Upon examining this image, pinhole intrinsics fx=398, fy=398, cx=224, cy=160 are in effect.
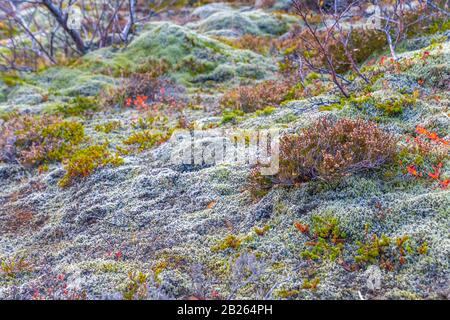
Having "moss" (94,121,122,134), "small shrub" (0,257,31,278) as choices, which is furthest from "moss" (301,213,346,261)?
"moss" (94,121,122,134)

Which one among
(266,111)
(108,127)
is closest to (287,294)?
(266,111)

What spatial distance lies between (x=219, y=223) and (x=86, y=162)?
3.43 metres

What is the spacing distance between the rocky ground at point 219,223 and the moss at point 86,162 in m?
0.18

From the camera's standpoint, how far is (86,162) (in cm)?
771

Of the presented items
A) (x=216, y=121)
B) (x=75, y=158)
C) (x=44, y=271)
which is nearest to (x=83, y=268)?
(x=44, y=271)

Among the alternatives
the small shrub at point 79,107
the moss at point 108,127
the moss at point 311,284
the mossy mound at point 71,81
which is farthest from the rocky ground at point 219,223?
the mossy mound at point 71,81

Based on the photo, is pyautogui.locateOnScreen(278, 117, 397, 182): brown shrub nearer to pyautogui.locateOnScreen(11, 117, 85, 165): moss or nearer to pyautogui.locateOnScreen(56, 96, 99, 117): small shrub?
pyautogui.locateOnScreen(11, 117, 85, 165): moss

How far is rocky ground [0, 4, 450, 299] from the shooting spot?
436cm

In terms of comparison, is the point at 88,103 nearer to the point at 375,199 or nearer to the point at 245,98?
the point at 245,98

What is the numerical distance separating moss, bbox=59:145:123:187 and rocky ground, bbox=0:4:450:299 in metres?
0.18

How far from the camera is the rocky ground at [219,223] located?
4.36 meters

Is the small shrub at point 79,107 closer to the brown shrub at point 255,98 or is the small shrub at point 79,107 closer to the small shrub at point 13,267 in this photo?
the brown shrub at point 255,98

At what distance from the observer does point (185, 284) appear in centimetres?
462

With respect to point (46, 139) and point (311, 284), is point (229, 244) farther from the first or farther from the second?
point (46, 139)
